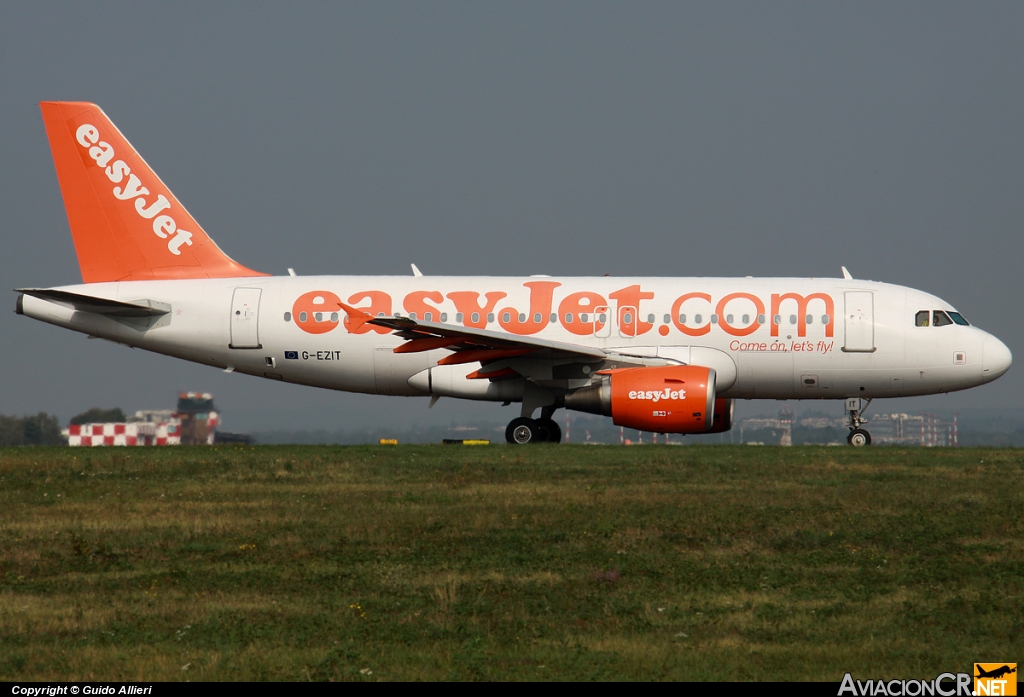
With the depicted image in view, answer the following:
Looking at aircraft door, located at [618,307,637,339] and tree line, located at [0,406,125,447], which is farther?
tree line, located at [0,406,125,447]

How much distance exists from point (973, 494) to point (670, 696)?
28.7ft

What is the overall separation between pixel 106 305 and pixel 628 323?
11.0 m

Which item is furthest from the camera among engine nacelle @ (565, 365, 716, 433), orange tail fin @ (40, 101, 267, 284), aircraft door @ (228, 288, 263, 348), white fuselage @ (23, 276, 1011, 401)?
orange tail fin @ (40, 101, 267, 284)

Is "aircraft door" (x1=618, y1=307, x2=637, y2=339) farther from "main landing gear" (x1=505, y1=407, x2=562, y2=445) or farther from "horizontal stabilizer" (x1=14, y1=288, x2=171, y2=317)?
"horizontal stabilizer" (x1=14, y1=288, x2=171, y2=317)

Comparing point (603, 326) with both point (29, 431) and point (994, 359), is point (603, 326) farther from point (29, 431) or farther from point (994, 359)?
point (29, 431)

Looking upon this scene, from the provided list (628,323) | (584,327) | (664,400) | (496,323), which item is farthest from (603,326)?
(664,400)

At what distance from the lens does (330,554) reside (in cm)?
1122

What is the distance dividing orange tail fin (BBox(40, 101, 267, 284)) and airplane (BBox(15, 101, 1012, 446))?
34mm

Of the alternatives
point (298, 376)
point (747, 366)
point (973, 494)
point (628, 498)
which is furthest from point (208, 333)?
point (973, 494)

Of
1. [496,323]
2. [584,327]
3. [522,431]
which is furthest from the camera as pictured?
[496,323]

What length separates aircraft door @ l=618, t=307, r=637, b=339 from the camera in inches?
939

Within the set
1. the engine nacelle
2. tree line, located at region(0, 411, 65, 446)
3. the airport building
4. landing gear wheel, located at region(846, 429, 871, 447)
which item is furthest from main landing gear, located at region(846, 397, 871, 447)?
tree line, located at region(0, 411, 65, 446)

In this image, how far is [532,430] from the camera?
78.0ft

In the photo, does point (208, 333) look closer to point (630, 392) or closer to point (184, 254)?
point (184, 254)
